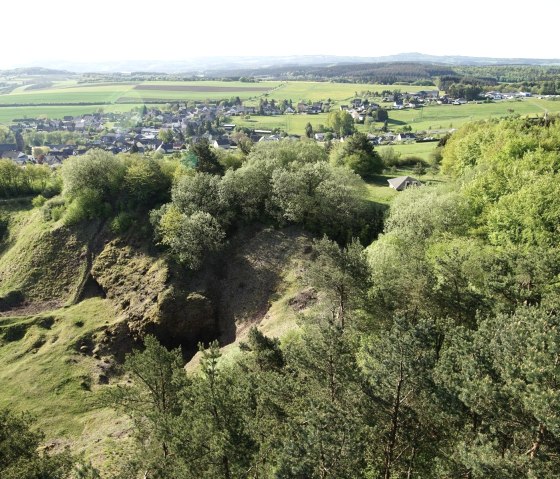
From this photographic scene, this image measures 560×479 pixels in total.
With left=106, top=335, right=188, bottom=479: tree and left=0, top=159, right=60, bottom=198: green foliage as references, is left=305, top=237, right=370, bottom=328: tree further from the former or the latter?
left=0, top=159, right=60, bottom=198: green foliage

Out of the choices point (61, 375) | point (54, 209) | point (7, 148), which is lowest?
point (61, 375)

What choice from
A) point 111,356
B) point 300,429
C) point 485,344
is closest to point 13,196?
point 111,356

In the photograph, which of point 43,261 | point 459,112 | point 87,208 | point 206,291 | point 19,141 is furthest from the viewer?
point 19,141

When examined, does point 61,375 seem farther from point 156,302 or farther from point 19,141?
point 19,141

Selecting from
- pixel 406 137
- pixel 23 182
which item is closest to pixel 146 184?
pixel 23 182

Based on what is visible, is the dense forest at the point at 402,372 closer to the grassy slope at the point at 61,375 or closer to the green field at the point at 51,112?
the grassy slope at the point at 61,375

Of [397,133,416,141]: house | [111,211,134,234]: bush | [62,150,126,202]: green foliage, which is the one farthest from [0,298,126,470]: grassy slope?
[397,133,416,141]: house

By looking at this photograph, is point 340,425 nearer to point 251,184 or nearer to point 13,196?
point 251,184
